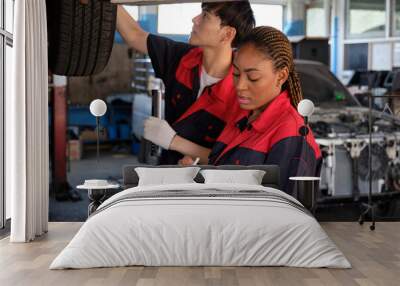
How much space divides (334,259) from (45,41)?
11.0 feet

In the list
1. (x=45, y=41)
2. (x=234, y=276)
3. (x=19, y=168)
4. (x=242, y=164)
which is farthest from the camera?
(x=242, y=164)

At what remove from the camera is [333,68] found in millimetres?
7227

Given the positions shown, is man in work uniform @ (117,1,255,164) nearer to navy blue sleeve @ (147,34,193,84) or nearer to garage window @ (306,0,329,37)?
navy blue sleeve @ (147,34,193,84)

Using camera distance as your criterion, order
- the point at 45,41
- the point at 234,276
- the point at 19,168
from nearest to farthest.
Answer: the point at 234,276
the point at 19,168
the point at 45,41

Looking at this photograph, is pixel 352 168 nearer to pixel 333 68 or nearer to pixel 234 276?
pixel 333 68

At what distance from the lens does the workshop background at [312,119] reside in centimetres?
699

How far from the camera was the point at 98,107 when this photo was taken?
6887 millimetres

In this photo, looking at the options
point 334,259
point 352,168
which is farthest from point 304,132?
point 334,259

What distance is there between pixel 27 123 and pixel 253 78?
7.82 feet

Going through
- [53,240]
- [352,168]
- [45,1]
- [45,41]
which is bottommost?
[53,240]

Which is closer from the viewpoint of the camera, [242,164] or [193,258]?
[193,258]

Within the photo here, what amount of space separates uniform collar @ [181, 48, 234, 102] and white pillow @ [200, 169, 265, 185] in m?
0.93

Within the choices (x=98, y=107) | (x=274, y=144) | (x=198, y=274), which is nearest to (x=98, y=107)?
(x=98, y=107)

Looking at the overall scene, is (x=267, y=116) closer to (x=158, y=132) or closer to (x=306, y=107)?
(x=306, y=107)
